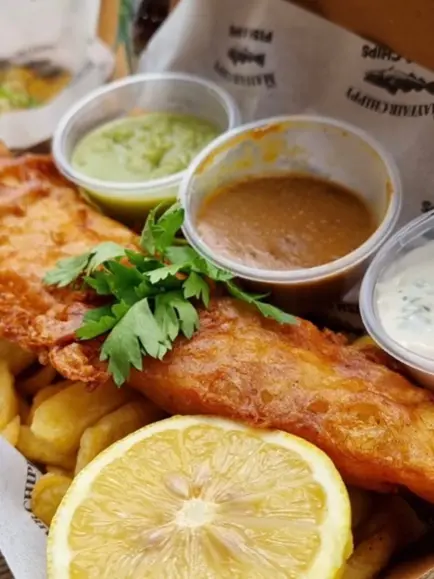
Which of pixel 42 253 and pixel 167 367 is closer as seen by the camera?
pixel 167 367

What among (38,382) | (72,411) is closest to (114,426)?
(72,411)

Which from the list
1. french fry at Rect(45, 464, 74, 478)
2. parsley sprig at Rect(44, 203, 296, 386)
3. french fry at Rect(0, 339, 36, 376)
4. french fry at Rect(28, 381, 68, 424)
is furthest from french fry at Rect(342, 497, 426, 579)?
french fry at Rect(0, 339, 36, 376)

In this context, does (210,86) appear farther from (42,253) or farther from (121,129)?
(42,253)

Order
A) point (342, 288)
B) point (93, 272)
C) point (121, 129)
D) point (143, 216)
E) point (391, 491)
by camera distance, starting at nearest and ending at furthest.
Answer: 1. point (391, 491)
2. point (93, 272)
3. point (342, 288)
4. point (143, 216)
5. point (121, 129)

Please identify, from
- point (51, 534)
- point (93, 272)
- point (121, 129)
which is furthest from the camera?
point (121, 129)

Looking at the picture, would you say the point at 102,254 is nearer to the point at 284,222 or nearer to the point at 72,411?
the point at 72,411

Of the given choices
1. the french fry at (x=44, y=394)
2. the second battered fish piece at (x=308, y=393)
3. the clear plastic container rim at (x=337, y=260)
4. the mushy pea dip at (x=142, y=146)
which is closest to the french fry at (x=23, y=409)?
the french fry at (x=44, y=394)

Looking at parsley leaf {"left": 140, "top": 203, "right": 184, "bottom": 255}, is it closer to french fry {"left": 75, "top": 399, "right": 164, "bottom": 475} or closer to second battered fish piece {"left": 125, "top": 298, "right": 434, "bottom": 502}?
second battered fish piece {"left": 125, "top": 298, "right": 434, "bottom": 502}

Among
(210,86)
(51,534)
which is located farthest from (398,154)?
(51,534)
